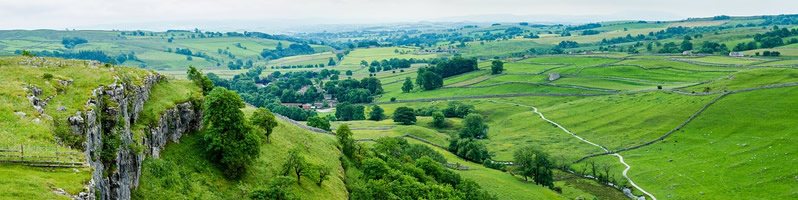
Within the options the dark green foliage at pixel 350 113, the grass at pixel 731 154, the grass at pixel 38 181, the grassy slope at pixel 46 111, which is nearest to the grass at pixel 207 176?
the grassy slope at pixel 46 111

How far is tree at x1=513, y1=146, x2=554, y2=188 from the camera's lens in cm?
9375

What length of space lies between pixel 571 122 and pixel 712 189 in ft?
177

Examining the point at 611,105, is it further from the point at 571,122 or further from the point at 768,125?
the point at 768,125

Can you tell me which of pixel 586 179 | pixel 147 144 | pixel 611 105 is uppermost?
pixel 147 144

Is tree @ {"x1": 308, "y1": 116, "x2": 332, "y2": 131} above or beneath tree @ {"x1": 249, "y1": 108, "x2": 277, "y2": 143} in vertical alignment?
beneath

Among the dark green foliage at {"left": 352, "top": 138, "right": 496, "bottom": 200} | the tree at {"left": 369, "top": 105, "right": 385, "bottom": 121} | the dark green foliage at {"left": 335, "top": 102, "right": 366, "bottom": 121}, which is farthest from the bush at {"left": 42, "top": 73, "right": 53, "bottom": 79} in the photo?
the dark green foliage at {"left": 335, "top": 102, "right": 366, "bottom": 121}

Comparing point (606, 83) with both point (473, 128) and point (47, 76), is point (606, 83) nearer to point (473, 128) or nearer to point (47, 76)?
point (473, 128)

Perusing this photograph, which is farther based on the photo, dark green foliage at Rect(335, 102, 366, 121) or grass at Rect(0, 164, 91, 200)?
dark green foliage at Rect(335, 102, 366, 121)

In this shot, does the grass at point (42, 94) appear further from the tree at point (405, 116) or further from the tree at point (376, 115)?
the tree at point (376, 115)

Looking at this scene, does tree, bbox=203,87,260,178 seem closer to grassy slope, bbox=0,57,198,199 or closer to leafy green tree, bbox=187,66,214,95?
grassy slope, bbox=0,57,198,199

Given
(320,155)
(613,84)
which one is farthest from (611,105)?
(320,155)

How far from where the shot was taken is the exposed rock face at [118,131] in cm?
3192

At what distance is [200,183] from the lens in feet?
158

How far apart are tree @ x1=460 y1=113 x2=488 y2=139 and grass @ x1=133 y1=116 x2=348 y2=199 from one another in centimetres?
6694
